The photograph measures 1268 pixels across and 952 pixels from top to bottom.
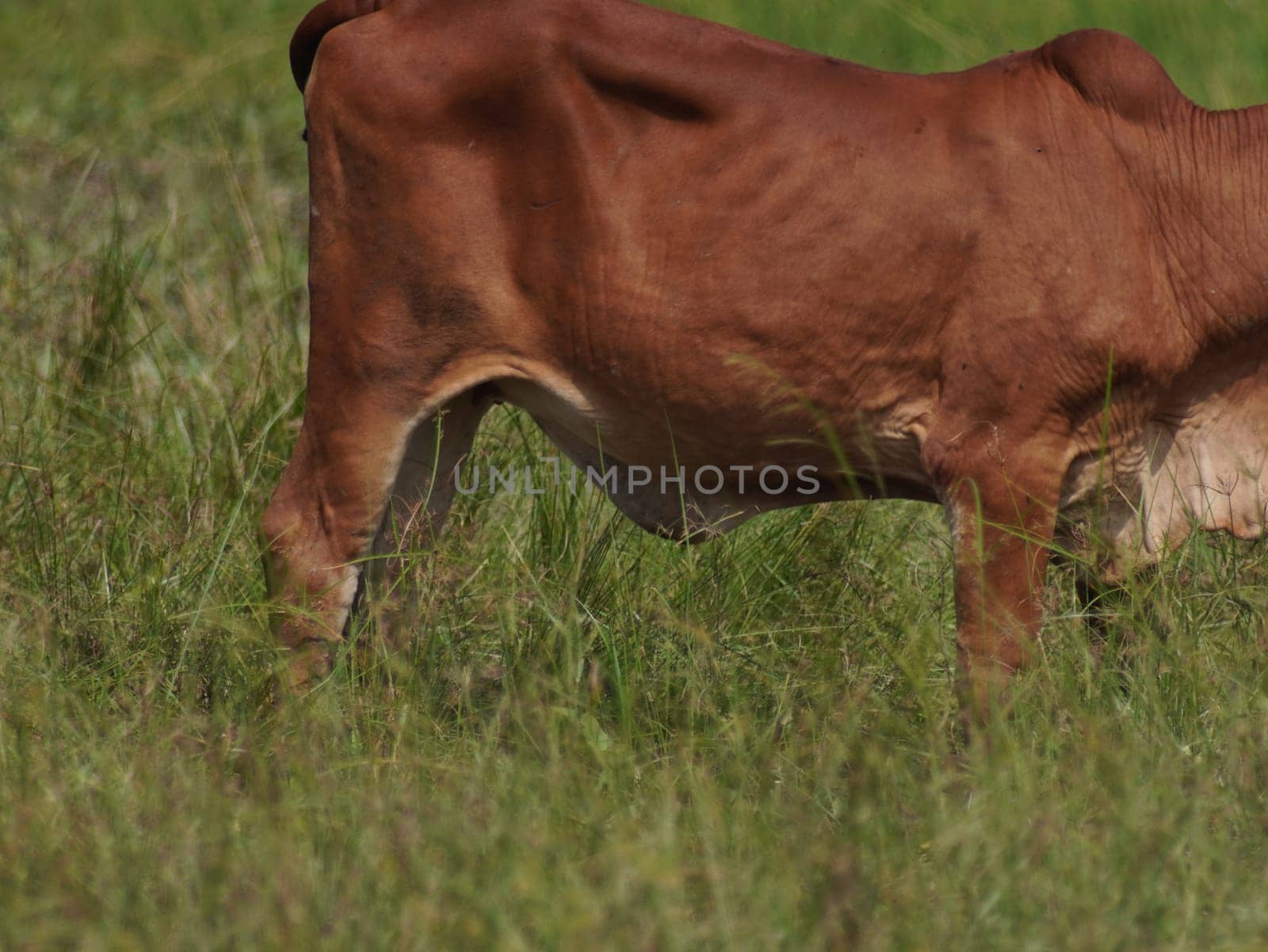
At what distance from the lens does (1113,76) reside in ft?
11.0

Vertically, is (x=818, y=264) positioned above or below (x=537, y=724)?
above

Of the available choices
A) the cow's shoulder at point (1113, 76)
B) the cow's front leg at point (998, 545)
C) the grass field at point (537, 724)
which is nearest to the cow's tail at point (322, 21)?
the grass field at point (537, 724)

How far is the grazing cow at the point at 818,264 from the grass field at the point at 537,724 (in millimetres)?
333

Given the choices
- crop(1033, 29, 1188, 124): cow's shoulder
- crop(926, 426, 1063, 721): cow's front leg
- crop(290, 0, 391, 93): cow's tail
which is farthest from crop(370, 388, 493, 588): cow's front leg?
crop(1033, 29, 1188, 124): cow's shoulder

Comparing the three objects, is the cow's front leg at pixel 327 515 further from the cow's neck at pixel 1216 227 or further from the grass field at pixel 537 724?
the cow's neck at pixel 1216 227

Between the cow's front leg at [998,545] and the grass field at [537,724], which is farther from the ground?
the cow's front leg at [998,545]

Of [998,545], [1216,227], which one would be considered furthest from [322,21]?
[1216,227]

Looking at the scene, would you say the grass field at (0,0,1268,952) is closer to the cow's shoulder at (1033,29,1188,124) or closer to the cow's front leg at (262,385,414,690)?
the cow's front leg at (262,385,414,690)

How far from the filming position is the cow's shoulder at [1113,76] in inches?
132

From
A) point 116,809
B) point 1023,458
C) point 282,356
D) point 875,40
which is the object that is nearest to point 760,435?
point 1023,458

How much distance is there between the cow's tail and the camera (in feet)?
11.7

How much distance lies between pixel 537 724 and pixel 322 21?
1.56 meters

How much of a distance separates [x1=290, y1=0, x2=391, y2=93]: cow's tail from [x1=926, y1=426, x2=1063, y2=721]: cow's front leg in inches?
59.2

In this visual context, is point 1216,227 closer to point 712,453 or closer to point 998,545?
point 998,545
